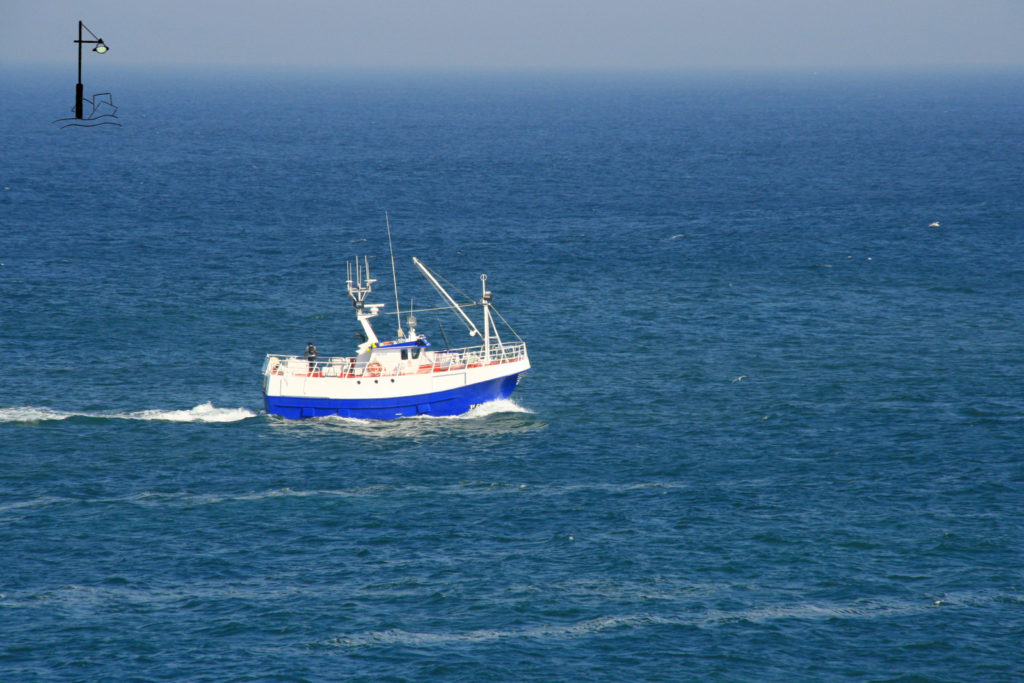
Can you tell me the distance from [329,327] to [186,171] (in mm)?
106933

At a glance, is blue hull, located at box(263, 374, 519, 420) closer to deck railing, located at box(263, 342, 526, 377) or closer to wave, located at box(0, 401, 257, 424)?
deck railing, located at box(263, 342, 526, 377)

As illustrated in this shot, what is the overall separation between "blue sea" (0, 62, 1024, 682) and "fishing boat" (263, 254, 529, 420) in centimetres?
145

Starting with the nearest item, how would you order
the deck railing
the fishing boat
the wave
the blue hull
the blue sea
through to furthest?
the blue sea → the wave → the fishing boat → the blue hull → the deck railing

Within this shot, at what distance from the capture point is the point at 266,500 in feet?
208

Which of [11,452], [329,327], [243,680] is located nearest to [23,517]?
[11,452]

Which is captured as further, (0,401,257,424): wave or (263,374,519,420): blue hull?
(263,374,519,420): blue hull

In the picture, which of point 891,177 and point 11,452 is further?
point 891,177

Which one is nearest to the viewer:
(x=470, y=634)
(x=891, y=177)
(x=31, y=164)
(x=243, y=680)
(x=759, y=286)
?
(x=243, y=680)

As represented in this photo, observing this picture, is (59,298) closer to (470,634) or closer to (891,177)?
(470,634)

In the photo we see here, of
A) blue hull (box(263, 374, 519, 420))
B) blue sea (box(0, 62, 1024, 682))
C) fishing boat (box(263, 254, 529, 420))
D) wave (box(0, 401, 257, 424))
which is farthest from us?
blue hull (box(263, 374, 519, 420))

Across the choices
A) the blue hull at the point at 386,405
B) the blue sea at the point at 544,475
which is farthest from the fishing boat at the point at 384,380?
the blue sea at the point at 544,475

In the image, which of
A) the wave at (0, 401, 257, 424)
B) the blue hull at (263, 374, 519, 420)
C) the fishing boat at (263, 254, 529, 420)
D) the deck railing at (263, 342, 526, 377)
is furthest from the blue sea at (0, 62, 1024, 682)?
the deck railing at (263, 342, 526, 377)

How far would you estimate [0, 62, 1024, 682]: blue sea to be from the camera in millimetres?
50344

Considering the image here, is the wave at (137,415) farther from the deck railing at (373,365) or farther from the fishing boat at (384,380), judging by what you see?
the deck railing at (373,365)
